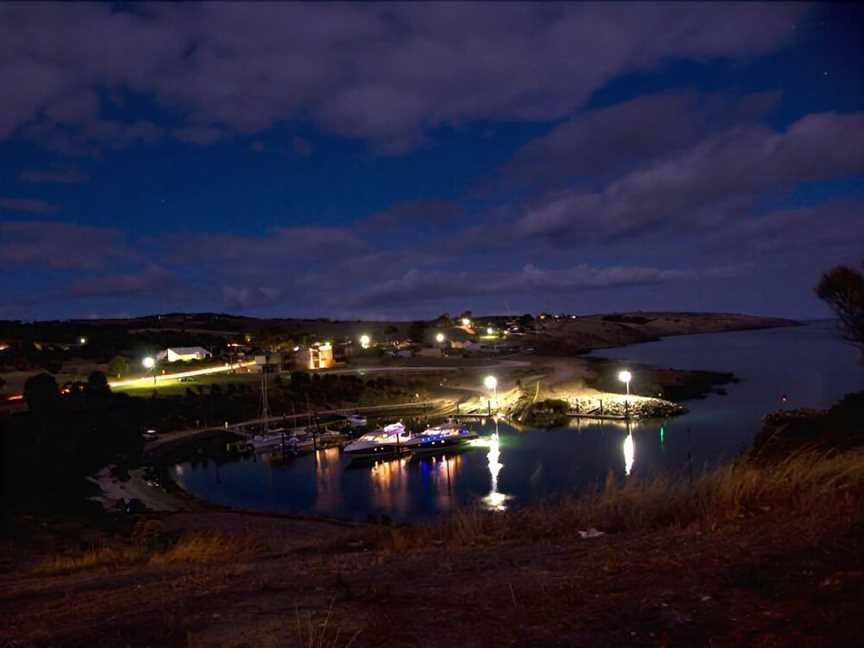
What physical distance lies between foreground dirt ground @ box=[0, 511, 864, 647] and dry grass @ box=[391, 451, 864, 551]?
0.36m

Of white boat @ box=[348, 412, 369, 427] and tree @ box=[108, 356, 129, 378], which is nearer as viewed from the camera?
white boat @ box=[348, 412, 369, 427]

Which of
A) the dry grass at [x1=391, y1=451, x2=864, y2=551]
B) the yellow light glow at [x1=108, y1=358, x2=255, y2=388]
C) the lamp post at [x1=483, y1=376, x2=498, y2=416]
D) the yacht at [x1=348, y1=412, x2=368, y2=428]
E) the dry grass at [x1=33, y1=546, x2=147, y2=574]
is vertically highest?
the yellow light glow at [x1=108, y1=358, x2=255, y2=388]

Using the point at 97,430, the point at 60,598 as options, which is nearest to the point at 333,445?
the point at 97,430

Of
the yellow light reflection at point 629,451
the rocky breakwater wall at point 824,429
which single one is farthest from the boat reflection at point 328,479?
the rocky breakwater wall at point 824,429

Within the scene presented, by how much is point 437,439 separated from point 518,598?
39.9 metres

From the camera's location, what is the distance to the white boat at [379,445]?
137ft

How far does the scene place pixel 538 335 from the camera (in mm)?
146625

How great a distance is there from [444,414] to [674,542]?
168 feet

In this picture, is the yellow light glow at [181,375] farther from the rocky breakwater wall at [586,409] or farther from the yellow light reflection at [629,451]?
the yellow light reflection at [629,451]

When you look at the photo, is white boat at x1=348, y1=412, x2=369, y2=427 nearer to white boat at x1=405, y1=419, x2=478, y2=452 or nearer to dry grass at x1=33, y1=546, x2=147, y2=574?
white boat at x1=405, y1=419, x2=478, y2=452

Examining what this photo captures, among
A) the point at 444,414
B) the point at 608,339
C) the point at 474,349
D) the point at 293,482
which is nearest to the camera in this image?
the point at 293,482

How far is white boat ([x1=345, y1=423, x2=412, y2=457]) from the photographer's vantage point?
4172 centimetres

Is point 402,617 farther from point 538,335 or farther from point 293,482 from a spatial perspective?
point 538,335

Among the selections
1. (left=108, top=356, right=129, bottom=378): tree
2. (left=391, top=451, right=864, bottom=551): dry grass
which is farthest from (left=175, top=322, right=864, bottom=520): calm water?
(left=108, top=356, right=129, bottom=378): tree
